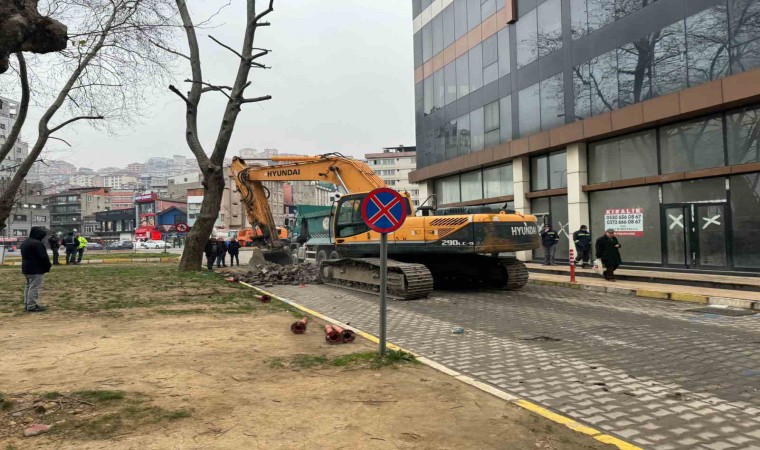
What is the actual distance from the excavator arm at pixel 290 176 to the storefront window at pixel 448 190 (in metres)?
10.6

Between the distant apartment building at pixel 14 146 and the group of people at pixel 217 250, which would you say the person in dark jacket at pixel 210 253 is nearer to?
the group of people at pixel 217 250

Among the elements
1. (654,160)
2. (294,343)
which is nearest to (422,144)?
(654,160)

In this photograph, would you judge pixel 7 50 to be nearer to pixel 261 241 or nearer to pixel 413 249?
pixel 413 249

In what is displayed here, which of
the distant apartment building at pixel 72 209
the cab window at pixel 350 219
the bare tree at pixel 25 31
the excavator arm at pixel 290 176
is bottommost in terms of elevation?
the cab window at pixel 350 219

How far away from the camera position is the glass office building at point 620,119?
13359mm

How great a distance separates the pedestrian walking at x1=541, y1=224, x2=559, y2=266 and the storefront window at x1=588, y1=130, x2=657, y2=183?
2425 millimetres

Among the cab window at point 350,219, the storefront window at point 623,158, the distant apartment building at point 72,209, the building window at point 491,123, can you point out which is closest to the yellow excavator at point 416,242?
the cab window at point 350,219

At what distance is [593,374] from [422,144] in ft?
79.6

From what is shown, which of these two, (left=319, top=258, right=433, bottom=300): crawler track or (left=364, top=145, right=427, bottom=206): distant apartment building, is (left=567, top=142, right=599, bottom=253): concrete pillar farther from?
(left=364, top=145, right=427, bottom=206): distant apartment building

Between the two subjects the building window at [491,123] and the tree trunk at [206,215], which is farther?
the building window at [491,123]

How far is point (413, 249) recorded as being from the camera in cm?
1203

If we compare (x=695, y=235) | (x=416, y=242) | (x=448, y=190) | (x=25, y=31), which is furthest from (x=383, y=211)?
(x=448, y=190)

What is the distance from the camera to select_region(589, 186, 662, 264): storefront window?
1582cm

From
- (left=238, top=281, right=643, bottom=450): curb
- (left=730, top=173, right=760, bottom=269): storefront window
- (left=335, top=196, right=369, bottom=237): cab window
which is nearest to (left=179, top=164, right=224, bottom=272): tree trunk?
(left=335, top=196, right=369, bottom=237): cab window
